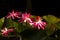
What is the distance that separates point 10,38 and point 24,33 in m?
0.05

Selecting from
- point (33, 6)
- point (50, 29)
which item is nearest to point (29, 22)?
point (50, 29)

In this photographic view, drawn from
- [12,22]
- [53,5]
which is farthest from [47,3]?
[12,22]

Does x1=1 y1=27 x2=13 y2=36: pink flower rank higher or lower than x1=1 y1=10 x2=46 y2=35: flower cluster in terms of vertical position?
lower

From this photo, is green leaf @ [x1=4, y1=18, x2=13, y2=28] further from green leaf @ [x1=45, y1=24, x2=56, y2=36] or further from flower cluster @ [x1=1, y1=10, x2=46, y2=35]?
green leaf @ [x1=45, y1=24, x2=56, y2=36]

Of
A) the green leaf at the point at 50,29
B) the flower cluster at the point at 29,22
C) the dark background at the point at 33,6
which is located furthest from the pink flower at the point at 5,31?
the dark background at the point at 33,6

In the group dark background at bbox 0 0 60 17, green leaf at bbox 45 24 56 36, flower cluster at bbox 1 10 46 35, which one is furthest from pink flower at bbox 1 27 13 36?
dark background at bbox 0 0 60 17

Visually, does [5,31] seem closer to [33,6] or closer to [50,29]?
[50,29]

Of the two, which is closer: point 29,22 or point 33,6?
point 29,22

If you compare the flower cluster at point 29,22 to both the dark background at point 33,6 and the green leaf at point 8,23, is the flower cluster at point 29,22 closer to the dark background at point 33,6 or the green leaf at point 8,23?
the green leaf at point 8,23

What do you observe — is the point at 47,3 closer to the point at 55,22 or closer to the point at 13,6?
the point at 13,6

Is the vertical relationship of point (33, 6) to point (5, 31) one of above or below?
below

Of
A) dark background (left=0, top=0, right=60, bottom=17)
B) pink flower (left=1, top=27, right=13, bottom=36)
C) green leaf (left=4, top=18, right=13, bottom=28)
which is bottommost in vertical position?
dark background (left=0, top=0, right=60, bottom=17)

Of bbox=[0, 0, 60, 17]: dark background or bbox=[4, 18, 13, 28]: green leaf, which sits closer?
bbox=[4, 18, 13, 28]: green leaf

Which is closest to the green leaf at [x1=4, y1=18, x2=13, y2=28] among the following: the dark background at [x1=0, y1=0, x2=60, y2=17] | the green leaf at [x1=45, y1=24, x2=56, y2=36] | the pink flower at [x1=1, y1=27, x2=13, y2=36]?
the pink flower at [x1=1, y1=27, x2=13, y2=36]
